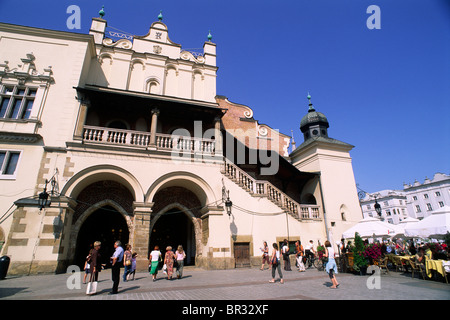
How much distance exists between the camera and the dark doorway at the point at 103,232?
571 inches

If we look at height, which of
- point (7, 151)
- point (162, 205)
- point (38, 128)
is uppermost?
point (38, 128)

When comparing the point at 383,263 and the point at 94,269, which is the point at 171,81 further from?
the point at 383,263

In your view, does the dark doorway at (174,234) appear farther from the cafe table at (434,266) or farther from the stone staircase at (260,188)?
the cafe table at (434,266)

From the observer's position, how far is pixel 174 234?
17031mm

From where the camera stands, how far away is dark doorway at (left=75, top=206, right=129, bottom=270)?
571 inches

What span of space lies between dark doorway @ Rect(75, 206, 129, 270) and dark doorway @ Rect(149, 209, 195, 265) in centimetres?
215

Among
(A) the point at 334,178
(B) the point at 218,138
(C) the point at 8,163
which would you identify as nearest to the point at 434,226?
(A) the point at 334,178

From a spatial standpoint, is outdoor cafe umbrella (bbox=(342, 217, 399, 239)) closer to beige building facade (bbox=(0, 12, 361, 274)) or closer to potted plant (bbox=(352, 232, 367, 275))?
potted plant (bbox=(352, 232, 367, 275))

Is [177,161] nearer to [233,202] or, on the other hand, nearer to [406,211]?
[233,202]

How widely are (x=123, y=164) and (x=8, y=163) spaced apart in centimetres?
545

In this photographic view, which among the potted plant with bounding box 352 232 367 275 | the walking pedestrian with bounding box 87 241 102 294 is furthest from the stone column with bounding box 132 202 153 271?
the potted plant with bounding box 352 232 367 275

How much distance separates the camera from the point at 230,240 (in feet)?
43.5
